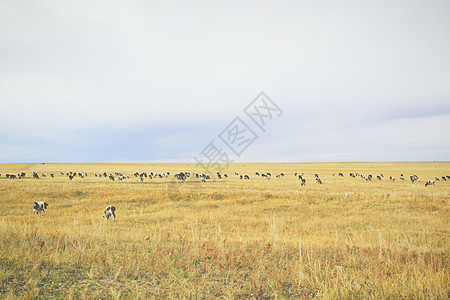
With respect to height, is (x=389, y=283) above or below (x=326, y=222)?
above

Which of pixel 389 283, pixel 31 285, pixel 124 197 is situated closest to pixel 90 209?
pixel 124 197

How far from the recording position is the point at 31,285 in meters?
4.05

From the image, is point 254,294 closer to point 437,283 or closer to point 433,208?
point 437,283

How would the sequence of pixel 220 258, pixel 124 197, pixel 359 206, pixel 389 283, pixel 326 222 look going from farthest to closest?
pixel 124 197
pixel 359 206
pixel 326 222
pixel 220 258
pixel 389 283

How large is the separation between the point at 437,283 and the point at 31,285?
6.67 m

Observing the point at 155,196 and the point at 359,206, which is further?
the point at 155,196

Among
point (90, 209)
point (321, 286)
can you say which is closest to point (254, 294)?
point (321, 286)

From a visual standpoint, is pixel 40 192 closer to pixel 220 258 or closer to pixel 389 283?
pixel 220 258

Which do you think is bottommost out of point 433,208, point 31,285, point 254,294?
point 433,208

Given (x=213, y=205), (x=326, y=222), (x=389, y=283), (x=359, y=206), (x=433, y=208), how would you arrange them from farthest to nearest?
(x=213, y=205), (x=359, y=206), (x=433, y=208), (x=326, y=222), (x=389, y=283)

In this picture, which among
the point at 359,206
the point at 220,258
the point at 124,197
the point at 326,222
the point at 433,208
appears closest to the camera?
the point at 220,258

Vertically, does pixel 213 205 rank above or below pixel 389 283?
below

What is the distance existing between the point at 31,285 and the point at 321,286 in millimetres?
4792

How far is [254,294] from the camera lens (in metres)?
4.07
